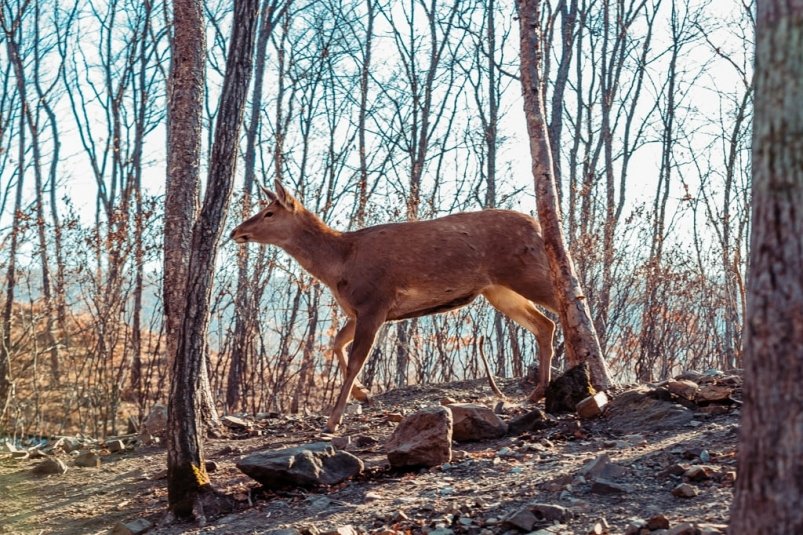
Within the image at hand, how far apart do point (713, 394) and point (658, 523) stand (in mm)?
3024

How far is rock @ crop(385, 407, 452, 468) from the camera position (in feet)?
20.0

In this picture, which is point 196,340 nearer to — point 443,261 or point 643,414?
point 643,414

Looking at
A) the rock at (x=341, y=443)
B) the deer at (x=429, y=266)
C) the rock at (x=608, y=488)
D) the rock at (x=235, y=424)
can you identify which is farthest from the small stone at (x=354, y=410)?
the rock at (x=608, y=488)

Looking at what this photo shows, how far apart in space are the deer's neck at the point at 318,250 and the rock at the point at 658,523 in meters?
5.46

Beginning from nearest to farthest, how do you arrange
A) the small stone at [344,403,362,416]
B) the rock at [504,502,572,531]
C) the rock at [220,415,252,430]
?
the rock at [504,502,572,531] → the rock at [220,415,252,430] → the small stone at [344,403,362,416]

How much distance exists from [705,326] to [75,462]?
35.6 ft

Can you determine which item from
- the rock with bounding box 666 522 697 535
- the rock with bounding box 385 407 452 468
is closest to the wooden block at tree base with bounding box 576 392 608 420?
the rock with bounding box 385 407 452 468

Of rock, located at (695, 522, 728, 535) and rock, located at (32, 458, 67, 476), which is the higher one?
rock, located at (32, 458, 67, 476)

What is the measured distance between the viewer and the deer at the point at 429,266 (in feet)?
29.3

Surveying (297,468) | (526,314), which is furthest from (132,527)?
(526,314)

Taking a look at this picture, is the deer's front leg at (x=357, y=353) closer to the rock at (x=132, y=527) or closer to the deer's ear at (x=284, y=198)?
the deer's ear at (x=284, y=198)

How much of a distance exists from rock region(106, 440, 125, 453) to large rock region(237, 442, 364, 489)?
2604 mm

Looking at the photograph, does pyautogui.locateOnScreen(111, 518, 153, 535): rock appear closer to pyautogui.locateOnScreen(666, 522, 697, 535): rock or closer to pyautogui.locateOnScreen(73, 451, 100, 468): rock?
pyautogui.locateOnScreen(73, 451, 100, 468): rock

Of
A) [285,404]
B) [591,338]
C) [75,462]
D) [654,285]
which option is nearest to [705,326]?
[654,285]
